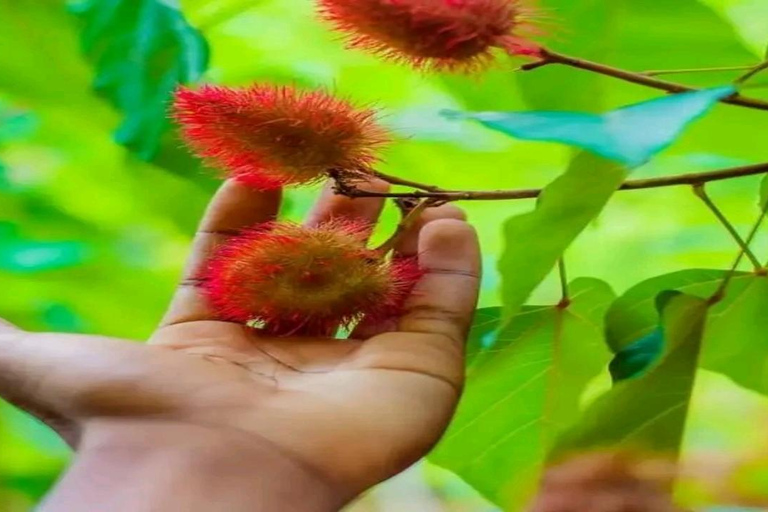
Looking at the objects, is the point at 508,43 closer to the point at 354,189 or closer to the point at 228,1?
the point at 354,189

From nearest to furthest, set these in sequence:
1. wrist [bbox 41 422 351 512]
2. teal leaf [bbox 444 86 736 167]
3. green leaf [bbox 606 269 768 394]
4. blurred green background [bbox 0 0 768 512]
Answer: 1. teal leaf [bbox 444 86 736 167]
2. wrist [bbox 41 422 351 512]
3. green leaf [bbox 606 269 768 394]
4. blurred green background [bbox 0 0 768 512]

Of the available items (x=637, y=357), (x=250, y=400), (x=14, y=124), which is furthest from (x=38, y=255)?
(x=637, y=357)

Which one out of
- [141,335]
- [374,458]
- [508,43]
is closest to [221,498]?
[374,458]

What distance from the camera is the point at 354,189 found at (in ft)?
1.47

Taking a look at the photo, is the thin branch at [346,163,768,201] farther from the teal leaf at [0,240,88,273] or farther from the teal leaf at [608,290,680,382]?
the teal leaf at [0,240,88,273]

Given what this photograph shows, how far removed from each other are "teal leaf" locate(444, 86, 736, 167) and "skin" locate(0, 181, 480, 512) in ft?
0.52

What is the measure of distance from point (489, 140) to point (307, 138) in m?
0.28

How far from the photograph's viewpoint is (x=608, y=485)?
476 mm

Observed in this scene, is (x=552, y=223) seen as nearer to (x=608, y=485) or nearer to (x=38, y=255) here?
(x=608, y=485)

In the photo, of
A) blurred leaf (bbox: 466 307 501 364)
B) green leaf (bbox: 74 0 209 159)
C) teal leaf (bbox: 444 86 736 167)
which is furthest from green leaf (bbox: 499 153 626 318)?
green leaf (bbox: 74 0 209 159)

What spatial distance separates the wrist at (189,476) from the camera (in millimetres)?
377

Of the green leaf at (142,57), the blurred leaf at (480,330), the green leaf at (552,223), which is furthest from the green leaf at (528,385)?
the green leaf at (142,57)

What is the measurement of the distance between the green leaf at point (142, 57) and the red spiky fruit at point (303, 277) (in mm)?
237

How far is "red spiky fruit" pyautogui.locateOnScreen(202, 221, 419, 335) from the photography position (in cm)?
42
